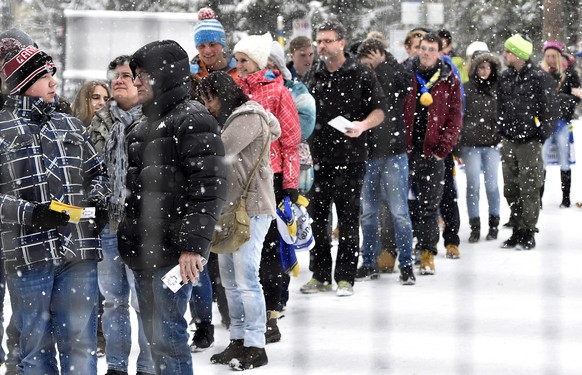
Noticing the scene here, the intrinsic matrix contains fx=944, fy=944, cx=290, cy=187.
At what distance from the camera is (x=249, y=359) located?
5.23m

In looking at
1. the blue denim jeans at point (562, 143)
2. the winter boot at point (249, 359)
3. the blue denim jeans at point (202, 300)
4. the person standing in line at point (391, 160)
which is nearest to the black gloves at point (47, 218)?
the winter boot at point (249, 359)

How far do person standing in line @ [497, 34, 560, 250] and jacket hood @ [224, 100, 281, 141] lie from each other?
407 cm

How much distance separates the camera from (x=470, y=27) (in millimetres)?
31797

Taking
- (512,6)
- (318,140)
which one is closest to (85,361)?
(318,140)

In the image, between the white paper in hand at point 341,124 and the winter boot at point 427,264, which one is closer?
the white paper in hand at point 341,124

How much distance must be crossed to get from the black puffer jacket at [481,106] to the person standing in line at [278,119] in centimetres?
366

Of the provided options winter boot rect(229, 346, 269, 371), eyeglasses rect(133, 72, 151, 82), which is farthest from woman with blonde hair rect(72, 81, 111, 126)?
winter boot rect(229, 346, 269, 371)

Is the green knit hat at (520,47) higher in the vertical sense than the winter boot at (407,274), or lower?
higher

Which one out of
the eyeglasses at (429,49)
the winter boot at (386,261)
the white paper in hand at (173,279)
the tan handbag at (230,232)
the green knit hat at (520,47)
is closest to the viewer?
the white paper in hand at (173,279)

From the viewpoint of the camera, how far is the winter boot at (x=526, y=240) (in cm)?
889

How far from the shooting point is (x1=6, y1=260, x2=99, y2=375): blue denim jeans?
13.4ft

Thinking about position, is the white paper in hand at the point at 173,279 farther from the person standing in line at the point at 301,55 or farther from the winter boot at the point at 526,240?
the winter boot at the point at 526,240

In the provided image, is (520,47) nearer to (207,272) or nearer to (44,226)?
(207,272)

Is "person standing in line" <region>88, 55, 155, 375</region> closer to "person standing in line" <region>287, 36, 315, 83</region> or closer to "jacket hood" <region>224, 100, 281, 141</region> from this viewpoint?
"jacket hood" <region>224, 100, 281, 141</region>
